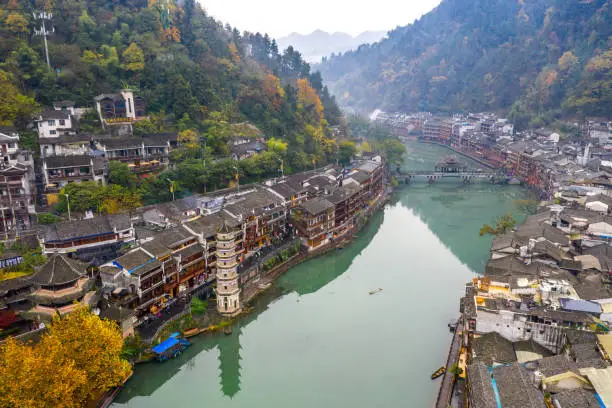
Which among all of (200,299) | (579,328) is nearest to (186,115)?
(200,299)

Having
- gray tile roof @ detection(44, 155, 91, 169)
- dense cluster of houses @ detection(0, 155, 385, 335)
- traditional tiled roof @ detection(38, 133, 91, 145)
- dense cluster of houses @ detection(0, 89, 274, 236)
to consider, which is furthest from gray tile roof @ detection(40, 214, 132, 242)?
traditional tiled roof @ detection(38, 133, 91, 145)

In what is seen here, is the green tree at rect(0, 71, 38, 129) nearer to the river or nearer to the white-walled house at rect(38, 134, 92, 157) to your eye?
the white-walled house at rect(38, 134, 92, 157)

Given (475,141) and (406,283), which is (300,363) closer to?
(406,283)

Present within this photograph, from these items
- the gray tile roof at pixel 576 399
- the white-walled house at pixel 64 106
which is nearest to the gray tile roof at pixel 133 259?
the gray tile roof at pixel 576 399

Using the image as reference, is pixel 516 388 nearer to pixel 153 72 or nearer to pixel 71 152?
pixel 71 152

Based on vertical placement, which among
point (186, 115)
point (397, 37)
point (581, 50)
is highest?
point (397, 37)
